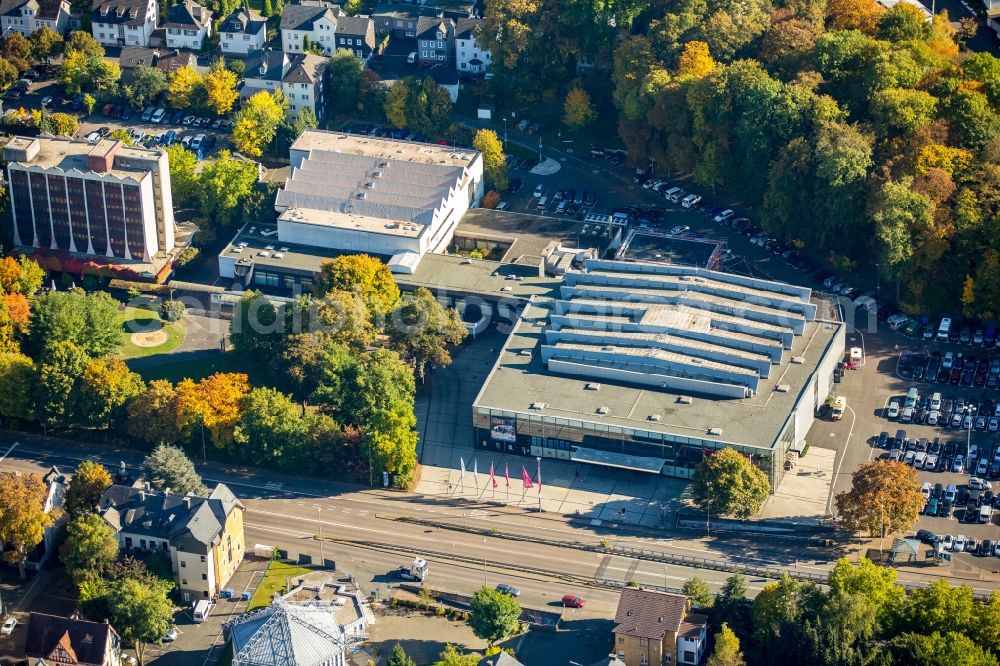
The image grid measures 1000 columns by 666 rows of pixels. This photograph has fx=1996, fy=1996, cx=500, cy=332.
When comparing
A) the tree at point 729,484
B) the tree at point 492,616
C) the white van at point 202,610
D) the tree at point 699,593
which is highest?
the tree at point 729,484

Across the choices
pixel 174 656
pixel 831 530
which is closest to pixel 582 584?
pixel 831 530

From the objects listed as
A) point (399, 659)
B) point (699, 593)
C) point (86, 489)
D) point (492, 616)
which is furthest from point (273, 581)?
point (699, 593)

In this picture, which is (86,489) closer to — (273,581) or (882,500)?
(273,581)

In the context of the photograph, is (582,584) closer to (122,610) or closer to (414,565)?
(414,565)

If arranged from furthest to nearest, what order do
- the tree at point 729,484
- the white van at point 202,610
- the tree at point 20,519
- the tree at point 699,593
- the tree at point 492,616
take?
1. the tree at point 729,484
2. the tree at point 20,519
3. the white van at point 202,610
4. the tree at point 699,593
5. the tree at point 492,616

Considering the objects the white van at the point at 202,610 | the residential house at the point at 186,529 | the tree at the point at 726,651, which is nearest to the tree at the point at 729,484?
the tree at the point at 726,651

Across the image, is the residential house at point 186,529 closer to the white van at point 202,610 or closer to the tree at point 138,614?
the white van at point 202,610
